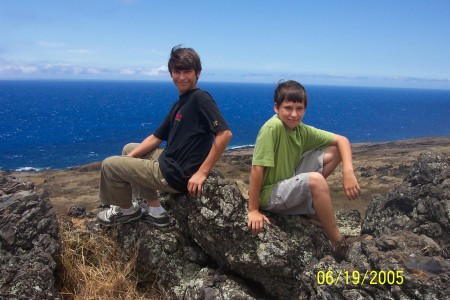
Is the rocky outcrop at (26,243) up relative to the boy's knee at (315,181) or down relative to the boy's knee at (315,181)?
down

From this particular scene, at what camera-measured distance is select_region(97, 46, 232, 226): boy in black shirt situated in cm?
640

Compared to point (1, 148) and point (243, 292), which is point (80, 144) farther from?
point (243, 292)

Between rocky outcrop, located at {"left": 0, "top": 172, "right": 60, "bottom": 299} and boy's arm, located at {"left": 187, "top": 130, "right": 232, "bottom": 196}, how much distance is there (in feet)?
7.78

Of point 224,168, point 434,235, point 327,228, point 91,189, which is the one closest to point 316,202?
point 327,228

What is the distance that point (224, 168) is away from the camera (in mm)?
46125

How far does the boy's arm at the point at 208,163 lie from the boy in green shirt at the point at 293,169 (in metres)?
0.53

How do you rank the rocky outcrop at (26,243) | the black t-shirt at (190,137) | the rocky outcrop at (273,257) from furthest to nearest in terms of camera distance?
the black t-shirt at (190,137), the rocky outcrop at (26,243), the rocky outcrop at (273,257)

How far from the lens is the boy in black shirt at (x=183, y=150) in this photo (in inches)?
252

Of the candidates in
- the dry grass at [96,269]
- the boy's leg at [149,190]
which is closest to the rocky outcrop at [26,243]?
the dry grass at [96,269]

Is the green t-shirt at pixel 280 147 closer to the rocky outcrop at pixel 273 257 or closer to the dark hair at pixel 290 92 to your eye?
the dark hair at pixel 290 92

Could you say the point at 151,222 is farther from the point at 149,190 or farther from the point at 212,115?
the point at 212,115

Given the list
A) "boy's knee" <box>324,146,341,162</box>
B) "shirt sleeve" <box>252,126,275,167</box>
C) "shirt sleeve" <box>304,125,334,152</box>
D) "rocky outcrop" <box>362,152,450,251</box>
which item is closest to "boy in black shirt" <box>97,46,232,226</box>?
"shirt sleeve" <box>252,126,275,167</box>

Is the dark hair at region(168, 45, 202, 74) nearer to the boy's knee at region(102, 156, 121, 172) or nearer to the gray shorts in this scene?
the boy's knee at region(102, 156, 121, 172)

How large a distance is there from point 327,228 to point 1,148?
87.1 meters
